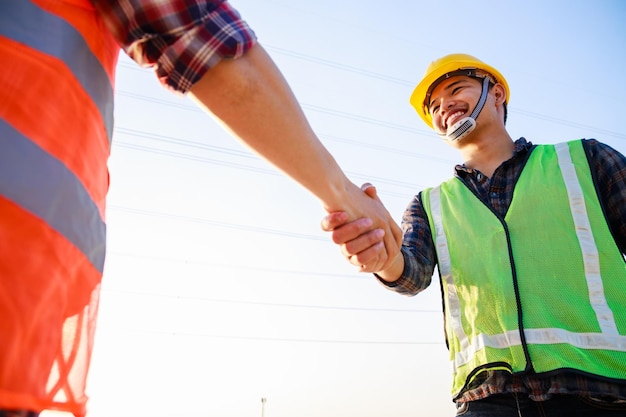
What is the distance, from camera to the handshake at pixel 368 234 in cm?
217

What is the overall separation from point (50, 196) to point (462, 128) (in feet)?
11.0

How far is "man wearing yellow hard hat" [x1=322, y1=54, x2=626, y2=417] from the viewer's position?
251 centimetres

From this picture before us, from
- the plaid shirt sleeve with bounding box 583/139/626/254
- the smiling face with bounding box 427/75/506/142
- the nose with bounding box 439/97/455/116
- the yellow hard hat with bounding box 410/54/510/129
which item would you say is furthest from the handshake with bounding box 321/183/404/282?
the yellow hard hat with bounding box 410/54/510/129

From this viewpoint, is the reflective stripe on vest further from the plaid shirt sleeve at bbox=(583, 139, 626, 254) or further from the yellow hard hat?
the yellow hard hat

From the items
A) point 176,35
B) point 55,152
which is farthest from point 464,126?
point 55,152

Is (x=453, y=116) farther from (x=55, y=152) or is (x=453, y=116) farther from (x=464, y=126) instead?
(x=55, y=152)

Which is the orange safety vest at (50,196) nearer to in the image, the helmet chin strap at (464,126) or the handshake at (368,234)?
the handshake at (368,234)

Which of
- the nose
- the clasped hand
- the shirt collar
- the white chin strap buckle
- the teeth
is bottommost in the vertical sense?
the clasped hand

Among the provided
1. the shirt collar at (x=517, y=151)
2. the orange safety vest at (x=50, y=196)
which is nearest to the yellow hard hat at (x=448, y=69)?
the shirt collar at (x=517, y=151)

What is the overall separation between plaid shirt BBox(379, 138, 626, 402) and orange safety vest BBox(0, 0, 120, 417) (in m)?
2.22

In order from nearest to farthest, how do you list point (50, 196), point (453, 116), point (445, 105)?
point (50, 196), point (453, 116), point (445, 105)

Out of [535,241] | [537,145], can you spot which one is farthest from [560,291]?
[537,145]

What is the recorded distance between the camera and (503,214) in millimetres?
3221

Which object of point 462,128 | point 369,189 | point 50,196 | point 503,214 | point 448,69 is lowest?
point 50,196
